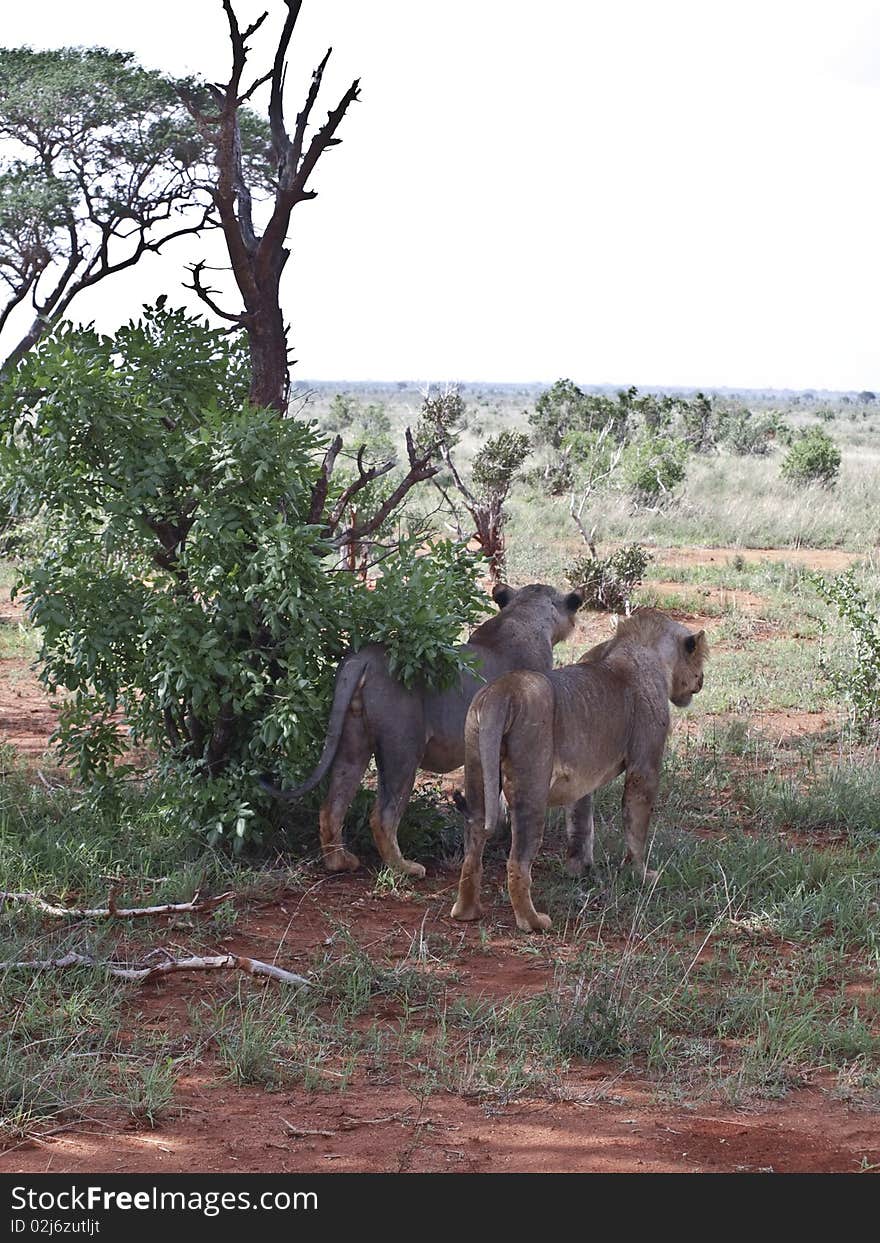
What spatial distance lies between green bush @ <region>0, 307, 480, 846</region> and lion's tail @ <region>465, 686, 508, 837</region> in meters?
0.46

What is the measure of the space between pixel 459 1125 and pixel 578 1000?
849 mm

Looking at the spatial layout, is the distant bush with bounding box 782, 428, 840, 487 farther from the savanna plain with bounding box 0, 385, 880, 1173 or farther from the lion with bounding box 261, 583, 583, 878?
the lion with bounding box 261, 583, 583, 878

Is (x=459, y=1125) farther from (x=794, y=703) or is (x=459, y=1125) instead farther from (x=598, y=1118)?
(x=794, y=703)

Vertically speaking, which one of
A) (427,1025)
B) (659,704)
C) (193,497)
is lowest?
(427,1025)

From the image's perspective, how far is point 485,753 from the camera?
19.1 ft

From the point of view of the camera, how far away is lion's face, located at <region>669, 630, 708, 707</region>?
6988 millimetres

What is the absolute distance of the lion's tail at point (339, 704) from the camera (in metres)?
6.35

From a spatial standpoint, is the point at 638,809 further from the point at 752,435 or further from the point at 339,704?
the point at 752,435

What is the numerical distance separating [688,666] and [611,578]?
7297 millimetres

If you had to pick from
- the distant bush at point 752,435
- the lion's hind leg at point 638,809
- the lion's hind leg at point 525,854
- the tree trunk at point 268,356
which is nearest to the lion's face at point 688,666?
the lion's hind leg at point 638,809

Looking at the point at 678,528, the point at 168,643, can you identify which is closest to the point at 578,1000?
the point at 168,643

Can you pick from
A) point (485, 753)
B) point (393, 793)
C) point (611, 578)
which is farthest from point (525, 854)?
→ point (611, 578)

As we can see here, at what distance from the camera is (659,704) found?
671 cm

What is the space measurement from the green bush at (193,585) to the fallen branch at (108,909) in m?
0.63
